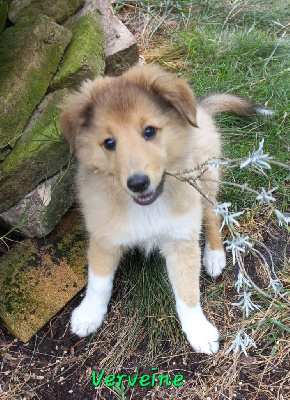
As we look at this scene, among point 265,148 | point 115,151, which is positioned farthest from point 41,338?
point 265,148

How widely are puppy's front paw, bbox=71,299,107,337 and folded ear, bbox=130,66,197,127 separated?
1.58 meters

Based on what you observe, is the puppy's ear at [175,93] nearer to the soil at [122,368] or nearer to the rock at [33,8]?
the rock at [33,8]

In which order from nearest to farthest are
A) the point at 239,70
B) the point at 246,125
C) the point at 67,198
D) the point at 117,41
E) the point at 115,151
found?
the point at 115,151 → the point at 67,198 → the point at 117,41 → the point at 246,125 → the point at 239,70

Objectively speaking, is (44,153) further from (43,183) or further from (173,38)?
(173,38)

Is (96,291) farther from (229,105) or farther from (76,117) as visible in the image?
(229,105)

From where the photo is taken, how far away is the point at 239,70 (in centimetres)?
479

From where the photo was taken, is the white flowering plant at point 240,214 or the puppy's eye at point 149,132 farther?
the puppy's eye at point 149,132

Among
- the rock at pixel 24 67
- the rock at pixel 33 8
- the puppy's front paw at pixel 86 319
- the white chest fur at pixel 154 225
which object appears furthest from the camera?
the rock at pixel 33 8

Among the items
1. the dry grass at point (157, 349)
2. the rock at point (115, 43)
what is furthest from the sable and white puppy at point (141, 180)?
the rock at point (115, 43)

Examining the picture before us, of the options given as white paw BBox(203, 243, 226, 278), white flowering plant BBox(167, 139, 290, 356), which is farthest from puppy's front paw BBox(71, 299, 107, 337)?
white flowering plant BBox(167, 139, 290, 356)

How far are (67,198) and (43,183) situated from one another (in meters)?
0.24

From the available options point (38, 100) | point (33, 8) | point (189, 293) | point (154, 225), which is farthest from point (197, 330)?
point (33, 8)

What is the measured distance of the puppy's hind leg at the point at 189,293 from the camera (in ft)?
10.1

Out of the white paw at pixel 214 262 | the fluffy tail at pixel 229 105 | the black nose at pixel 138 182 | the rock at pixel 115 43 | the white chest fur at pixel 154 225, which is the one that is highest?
the black nose at pixel 138 182
